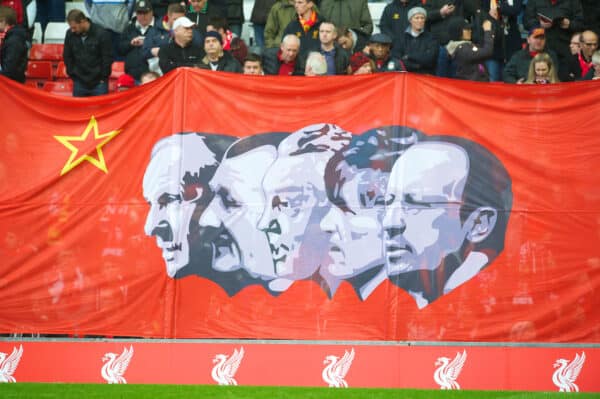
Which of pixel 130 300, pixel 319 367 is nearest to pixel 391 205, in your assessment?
pixel 319 367

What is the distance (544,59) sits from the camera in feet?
41.3

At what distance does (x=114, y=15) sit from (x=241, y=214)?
279 inches

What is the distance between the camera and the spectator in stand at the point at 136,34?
1480cm

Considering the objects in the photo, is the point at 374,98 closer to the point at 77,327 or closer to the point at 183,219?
the point at 183,219

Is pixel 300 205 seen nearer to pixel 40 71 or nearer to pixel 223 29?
pixel 223 29

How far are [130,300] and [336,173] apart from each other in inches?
96.3

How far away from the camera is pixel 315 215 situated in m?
10.2

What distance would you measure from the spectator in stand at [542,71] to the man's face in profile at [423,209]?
2.72 meters

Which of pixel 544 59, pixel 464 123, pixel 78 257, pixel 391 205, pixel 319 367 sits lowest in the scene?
pixel 319 367

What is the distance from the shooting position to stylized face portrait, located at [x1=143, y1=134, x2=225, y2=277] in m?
10.3

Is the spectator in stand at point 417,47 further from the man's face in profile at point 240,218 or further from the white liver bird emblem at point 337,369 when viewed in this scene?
the white liver bird emblem at point 337,369

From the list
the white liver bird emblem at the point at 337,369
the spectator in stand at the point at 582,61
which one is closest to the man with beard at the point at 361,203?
the white liver bird emblem at the point at 337,369

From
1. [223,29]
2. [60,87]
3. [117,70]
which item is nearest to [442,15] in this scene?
[223,29]

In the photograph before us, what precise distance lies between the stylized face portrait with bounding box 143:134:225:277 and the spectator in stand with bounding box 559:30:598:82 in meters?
5.57
